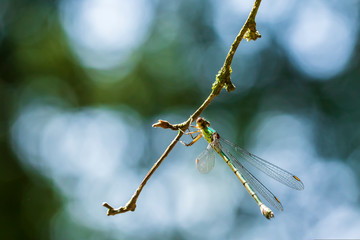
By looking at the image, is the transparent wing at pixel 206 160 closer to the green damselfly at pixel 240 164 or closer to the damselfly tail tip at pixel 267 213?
the green damselfly at pixel 240 164

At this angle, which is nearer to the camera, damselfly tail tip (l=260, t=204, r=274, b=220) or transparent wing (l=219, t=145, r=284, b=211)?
damselfly tail tip (l=260, t=204, r=274, b=220)

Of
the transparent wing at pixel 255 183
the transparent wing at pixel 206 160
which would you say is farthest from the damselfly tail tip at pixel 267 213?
the transparent wing at pixel 206 160

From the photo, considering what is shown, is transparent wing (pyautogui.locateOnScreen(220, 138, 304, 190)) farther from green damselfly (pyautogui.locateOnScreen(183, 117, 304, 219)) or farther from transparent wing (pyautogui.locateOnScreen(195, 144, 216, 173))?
transparent wing (pyautogui.locateOnScreen(195, 144, 216, 173))

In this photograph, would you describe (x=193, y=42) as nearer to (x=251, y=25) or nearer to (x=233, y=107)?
(x=233, y=107)

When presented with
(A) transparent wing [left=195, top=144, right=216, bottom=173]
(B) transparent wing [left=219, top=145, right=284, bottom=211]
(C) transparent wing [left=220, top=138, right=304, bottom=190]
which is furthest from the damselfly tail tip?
(C) transparent wing [left=220, top=138, right=304, bottom=190]

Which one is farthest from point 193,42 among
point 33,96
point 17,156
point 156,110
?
point 17,156

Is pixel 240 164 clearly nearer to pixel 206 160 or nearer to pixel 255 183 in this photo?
pixel 255 183

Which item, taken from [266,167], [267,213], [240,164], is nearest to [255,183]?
[240,164]
